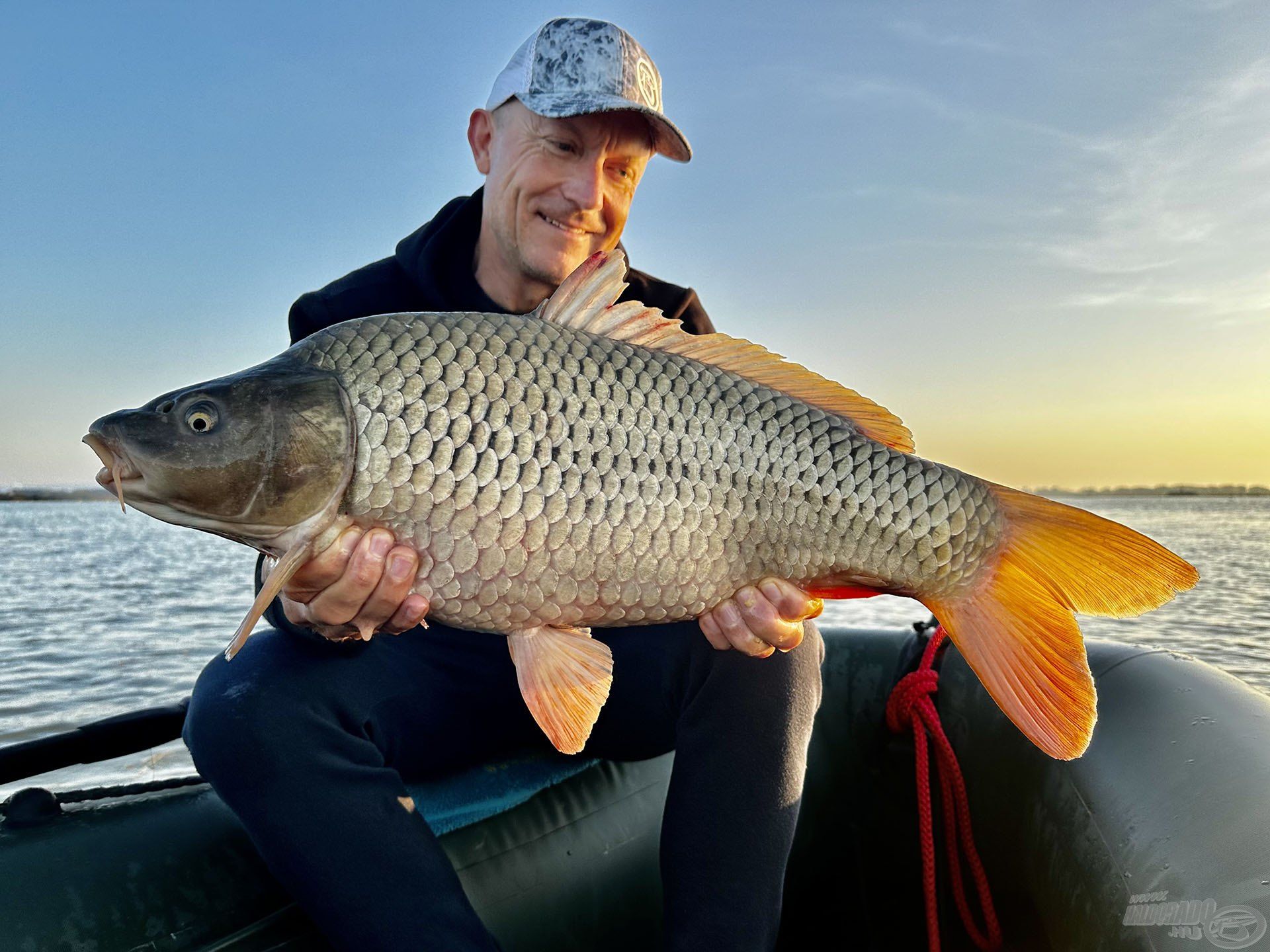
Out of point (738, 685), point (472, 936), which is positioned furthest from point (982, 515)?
point (472, 936)

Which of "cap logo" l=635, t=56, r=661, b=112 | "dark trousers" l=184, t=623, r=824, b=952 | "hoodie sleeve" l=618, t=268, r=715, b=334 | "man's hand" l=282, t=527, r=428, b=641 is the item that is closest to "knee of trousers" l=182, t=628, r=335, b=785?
"dark trousers" l=184, t=623, r=824, b=952

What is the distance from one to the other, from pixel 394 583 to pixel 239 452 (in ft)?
0.92

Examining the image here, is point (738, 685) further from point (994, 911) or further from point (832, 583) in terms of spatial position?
point (994, 911)

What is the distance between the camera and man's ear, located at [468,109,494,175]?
2.19 m

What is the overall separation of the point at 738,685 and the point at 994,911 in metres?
0.92

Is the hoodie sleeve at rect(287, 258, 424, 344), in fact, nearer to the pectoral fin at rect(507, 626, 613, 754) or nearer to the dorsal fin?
the dorsal fin

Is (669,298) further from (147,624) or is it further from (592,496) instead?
(147,624)

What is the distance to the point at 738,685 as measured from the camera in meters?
1.50

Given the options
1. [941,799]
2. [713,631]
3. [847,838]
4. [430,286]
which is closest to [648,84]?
[430,286]

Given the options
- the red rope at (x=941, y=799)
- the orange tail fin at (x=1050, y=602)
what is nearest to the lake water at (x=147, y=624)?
the red rope at (x=941, y=799)

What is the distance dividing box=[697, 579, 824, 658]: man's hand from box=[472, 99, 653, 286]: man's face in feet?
3.00

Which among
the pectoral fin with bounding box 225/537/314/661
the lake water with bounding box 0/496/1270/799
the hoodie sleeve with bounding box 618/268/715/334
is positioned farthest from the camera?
the lake water with bounding box 0/496/1270/799

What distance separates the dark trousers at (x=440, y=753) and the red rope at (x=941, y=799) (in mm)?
531

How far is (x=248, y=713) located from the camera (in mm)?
1357
